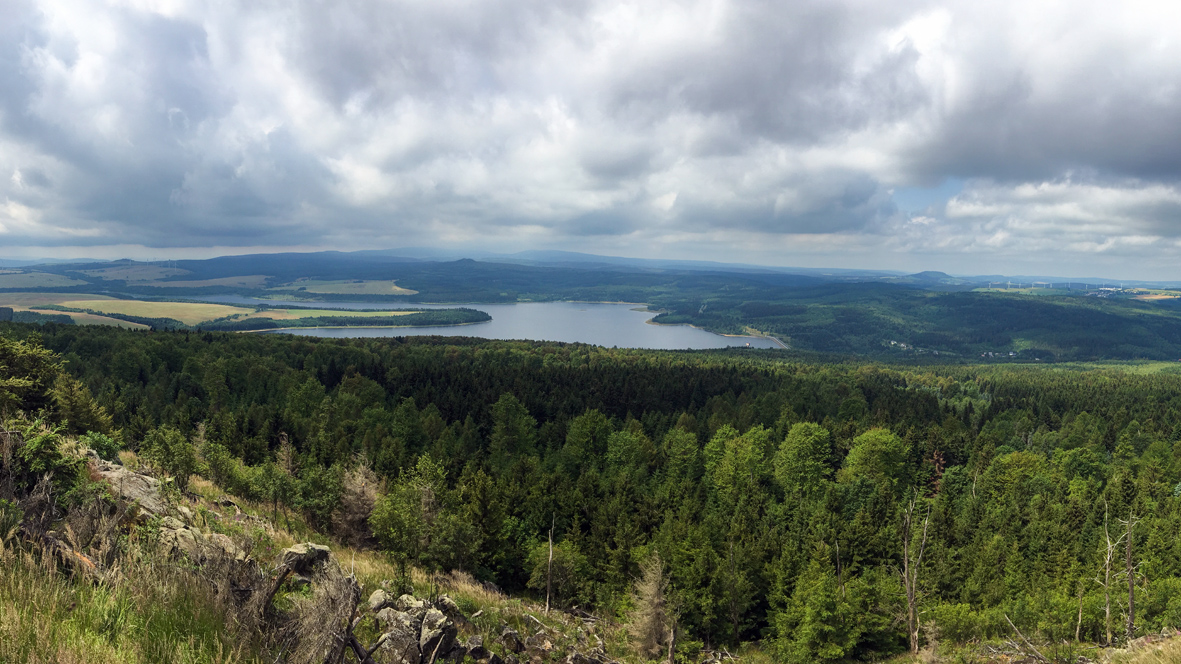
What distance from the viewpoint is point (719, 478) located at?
61.2 meters

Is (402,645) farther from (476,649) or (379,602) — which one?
(476,649)

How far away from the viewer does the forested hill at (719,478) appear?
104 ft

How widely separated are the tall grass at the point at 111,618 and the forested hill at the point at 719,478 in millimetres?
23390

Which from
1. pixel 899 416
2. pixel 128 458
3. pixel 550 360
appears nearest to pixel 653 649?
pixel 128 458

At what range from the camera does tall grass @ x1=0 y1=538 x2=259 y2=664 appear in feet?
18.2

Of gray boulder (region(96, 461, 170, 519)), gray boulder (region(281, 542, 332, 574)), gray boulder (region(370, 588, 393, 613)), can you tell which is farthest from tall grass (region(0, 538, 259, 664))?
gray boulder (region(96, 461, 170, 519))

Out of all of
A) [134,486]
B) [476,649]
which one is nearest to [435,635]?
[476,649]

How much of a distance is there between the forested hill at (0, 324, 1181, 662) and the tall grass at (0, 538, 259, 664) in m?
23.4

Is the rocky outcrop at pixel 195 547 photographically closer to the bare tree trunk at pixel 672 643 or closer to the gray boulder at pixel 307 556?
the gray boulder at pixel 307 556

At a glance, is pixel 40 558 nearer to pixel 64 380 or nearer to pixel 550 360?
pixel 64 380

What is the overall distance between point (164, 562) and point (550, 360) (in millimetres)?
118273

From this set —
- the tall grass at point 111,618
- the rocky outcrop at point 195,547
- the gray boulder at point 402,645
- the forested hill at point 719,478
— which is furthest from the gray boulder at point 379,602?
the forested hill at point 719,478

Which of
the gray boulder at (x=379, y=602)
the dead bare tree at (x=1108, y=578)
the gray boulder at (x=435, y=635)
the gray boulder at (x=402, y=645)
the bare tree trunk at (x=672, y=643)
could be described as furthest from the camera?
the bare tree trunk at (x=672, y=643)

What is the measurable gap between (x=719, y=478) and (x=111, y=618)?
59.5 m
